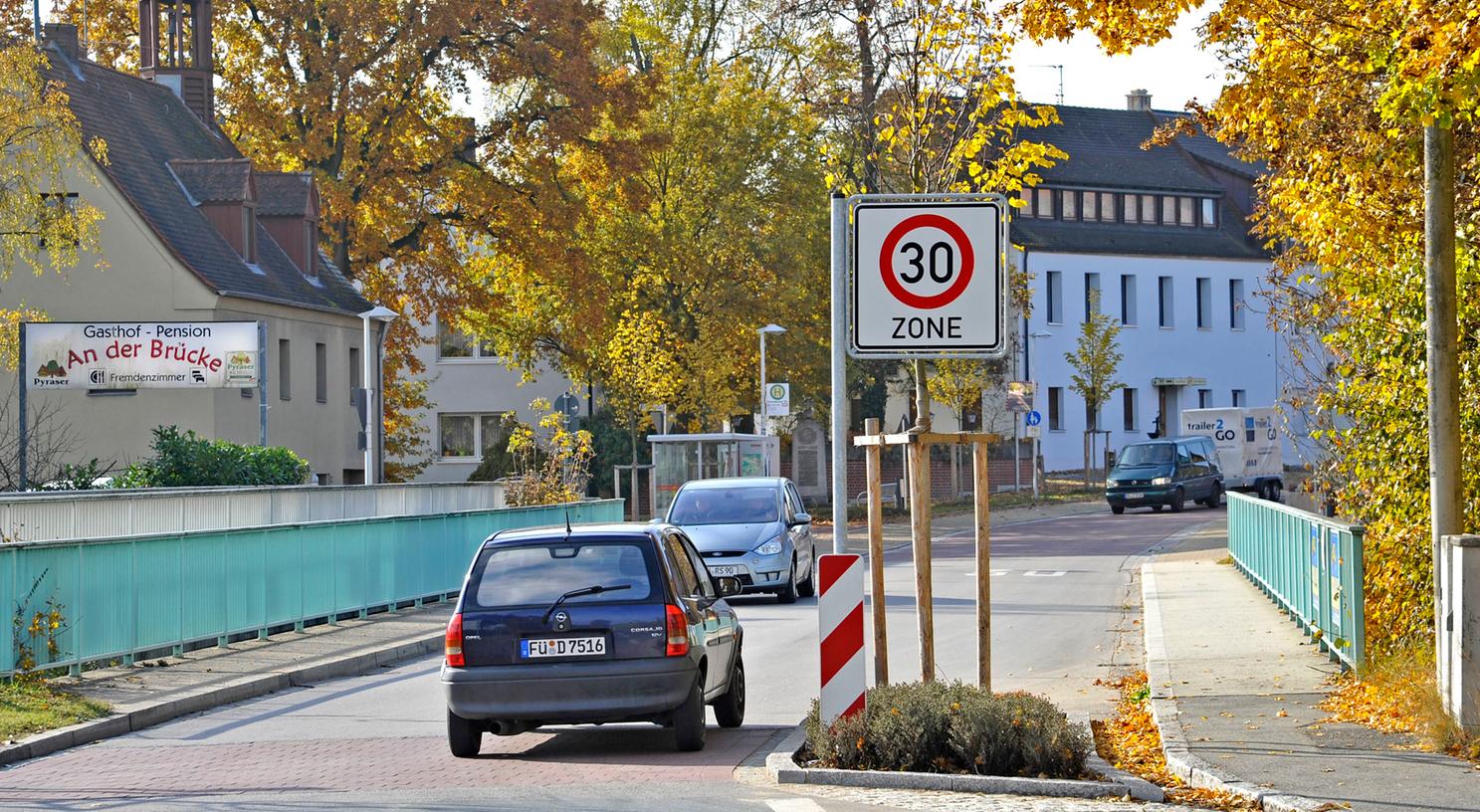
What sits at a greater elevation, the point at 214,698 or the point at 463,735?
the point at 463,735

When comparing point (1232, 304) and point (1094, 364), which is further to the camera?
point (1232, 304)

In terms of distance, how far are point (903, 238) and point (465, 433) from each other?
6000 centimetres

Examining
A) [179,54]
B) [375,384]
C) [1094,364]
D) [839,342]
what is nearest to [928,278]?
[839,342]

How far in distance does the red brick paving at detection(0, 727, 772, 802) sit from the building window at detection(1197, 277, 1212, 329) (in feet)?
231

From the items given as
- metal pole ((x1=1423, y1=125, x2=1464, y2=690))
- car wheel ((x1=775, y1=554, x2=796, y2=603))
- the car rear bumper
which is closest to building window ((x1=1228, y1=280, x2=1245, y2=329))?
car wheel ((x1=775, y1=554, x2=796, y2=603))

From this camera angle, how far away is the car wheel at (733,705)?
43.0ft

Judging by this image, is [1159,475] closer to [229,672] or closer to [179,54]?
[179,54]

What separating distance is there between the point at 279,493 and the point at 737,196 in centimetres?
2862

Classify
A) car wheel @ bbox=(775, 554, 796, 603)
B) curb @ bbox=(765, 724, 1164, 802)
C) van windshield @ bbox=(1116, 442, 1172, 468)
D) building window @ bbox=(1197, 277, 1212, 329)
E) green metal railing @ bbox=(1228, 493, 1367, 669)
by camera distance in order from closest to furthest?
curb @ bbox=(765, 724, 1164, 802), green metal railing @ bbox=(1228, 493, 1367, 669), car wheel @ bbox=(775, 554, 796, 603), van windshield @ bbox=(1116, 442, 1172, 468), building window @ bbox=(1197, 277, 1212, 329)

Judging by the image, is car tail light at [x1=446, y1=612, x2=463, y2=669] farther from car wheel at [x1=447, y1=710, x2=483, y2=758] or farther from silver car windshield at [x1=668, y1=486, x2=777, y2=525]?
silver car windshield at [x1=668, y1=486, x2=777, y2=525]

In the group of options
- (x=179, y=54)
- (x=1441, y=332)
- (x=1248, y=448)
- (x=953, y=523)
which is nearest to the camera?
(x=1441, y=332)

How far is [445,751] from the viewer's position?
1233cm

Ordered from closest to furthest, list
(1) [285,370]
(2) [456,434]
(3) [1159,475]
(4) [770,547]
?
1. (4) [770,547]
2. (1) [285,370]
3. (3) [1159,475]
4. (2) [456,434]

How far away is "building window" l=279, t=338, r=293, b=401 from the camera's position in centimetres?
4594
